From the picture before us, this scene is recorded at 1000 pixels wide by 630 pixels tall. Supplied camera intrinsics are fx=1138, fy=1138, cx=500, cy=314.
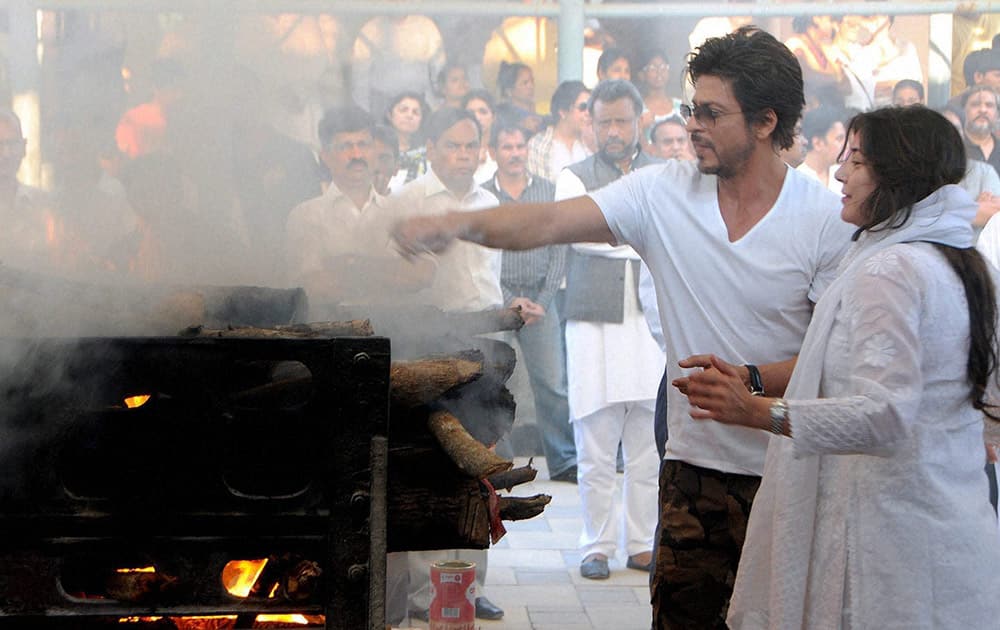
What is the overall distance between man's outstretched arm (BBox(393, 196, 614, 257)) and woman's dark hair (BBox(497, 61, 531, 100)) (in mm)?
3822

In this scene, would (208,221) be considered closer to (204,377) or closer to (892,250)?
(204,377)

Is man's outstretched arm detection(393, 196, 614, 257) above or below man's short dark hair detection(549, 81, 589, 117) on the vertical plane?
below

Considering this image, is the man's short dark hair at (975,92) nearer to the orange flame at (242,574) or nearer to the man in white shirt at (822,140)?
the man in white shirt at (822,140)

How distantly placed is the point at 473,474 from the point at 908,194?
3.44 ft

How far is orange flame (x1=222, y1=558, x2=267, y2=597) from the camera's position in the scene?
7.11 feet

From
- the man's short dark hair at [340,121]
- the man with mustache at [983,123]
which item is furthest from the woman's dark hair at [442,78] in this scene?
the man with mustache at [983,123]

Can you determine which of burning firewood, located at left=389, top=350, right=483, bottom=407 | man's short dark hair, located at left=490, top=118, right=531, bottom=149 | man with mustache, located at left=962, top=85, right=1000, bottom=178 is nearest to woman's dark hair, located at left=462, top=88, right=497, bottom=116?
man's short dark hair, located at left=490, top=118, right=531, bottom=149

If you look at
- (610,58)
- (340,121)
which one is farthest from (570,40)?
(340,121)

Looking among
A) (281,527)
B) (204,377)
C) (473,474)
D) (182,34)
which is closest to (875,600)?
(473,474)

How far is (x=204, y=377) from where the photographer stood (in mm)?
2051

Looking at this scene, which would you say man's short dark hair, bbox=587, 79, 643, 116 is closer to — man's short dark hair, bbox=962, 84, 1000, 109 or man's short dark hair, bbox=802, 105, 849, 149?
man's short dark hair, bbox=802, 105, 849, 149

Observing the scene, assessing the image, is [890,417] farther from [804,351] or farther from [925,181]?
[925,181]

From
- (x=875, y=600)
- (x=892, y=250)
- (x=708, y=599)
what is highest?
(x=892, y=250)

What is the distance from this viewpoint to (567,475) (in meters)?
7.45
